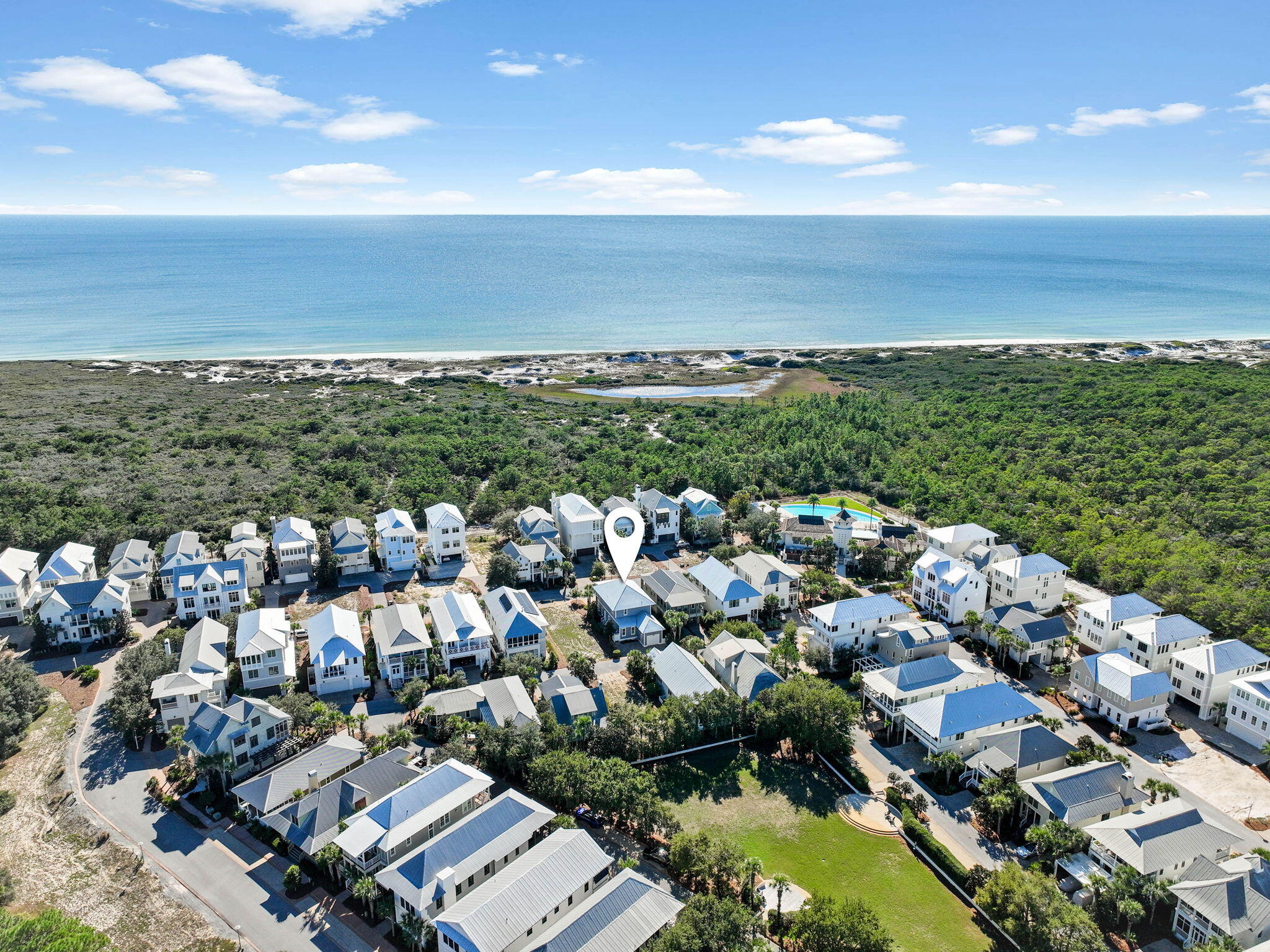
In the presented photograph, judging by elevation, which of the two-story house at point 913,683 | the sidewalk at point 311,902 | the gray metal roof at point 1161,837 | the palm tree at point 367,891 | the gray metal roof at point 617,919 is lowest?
the sidewalk at point 311,902

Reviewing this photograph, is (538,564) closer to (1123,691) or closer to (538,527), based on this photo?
(538,527)

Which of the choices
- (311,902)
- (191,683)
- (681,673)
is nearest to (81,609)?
(191,683)

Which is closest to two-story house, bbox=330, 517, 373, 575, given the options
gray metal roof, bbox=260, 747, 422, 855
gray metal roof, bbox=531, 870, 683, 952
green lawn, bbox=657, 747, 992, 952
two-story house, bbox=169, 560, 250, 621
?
two-story house, bbox=169, 560, 250, 621

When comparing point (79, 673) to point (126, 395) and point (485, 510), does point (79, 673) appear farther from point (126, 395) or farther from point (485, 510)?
point (126, 395)

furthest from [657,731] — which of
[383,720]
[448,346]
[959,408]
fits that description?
[448,346]

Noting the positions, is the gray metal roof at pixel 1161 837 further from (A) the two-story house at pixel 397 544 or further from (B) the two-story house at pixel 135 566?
(B) the two-story house at pixel 135 566

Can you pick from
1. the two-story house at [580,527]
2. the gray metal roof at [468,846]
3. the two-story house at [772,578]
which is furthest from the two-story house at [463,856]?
the two-story house at [580,527]
